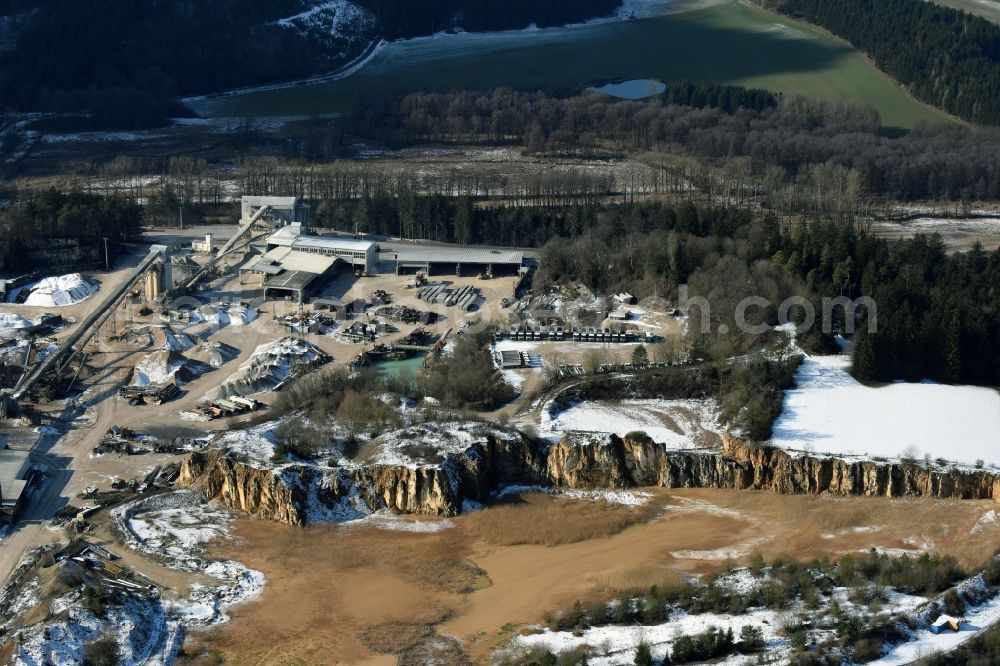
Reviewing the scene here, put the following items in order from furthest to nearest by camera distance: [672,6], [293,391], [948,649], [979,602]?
1. [672,6]
2. [293,391]
3. [979,602]
4. [948,649]

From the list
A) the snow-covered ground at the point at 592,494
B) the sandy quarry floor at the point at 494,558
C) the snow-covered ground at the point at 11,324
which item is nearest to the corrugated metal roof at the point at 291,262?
the snow-covered ground at the point at 11,324

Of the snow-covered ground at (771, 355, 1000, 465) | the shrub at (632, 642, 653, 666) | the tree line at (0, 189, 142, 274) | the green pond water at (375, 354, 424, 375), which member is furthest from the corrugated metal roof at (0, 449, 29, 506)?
the snow-covered ground at (771, 355, 1000, 465)

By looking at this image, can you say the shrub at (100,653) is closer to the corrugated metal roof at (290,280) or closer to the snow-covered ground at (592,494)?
the snow-covered ground at (592,494)

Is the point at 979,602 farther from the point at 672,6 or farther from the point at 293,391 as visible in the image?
the point at 672,6

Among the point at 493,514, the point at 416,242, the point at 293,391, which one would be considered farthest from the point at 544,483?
the point at 416,242

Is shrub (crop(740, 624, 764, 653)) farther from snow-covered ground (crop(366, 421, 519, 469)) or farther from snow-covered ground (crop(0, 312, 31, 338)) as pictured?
snow-covered ground (crop(0, 312, 31, 338))

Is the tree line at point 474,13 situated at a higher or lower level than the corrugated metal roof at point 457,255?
higher

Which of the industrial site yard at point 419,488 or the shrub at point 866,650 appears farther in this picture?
the industrial site yard at point 419,488
